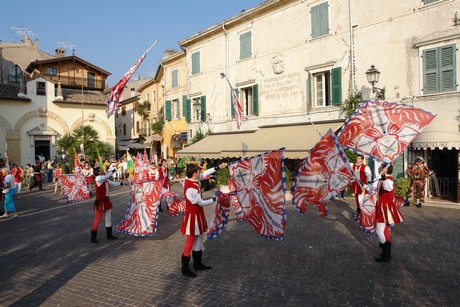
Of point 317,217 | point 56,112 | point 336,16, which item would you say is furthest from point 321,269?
point 56,112

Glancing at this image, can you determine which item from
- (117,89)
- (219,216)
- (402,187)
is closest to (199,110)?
(117,89)

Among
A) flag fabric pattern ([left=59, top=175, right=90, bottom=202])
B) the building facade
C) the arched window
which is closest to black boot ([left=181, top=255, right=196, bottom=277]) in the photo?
the building facade

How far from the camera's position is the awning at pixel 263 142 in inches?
592

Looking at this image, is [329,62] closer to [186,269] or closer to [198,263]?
[198,263]

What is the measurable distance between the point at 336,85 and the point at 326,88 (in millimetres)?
1078

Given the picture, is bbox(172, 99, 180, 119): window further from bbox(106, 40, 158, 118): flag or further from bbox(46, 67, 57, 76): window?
bbox(46, 67, 57, 76): window

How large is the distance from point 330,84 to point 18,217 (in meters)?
14.1

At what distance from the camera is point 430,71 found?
13492 mm

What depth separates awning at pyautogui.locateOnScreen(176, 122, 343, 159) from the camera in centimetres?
1503

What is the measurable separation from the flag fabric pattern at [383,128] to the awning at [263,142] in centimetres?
778

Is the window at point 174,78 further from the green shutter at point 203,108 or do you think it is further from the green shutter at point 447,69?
the green shutter at point 447,69

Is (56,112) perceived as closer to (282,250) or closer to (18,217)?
(18,217)

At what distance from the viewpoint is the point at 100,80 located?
42562 millimetres

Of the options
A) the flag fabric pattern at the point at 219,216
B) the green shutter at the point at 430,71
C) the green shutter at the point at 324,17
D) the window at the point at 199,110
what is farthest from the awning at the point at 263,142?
the flag fabric pattern at the point at 219,216
